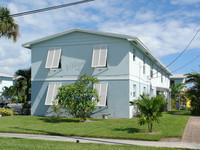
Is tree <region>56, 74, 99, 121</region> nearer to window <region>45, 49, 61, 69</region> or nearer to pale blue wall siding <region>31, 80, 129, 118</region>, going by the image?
pale blue wall siding <region>31, 80, 129, 118</region>

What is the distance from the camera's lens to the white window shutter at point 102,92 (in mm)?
18380

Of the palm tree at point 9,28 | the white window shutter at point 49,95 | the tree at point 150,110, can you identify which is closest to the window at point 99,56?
the white window shutter at point 49,95

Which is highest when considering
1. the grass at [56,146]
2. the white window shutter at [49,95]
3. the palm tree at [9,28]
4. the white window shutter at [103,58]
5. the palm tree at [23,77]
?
the palm tree at [9,28]

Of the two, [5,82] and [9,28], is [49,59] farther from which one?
[5,82]

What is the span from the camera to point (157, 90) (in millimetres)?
29438

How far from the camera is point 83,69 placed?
65.9ft

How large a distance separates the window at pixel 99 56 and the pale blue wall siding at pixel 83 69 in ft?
1.21

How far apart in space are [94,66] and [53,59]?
3698 mm

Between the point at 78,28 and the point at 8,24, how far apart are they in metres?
5.37

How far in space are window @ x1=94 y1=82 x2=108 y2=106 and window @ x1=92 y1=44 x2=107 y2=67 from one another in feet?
4.73

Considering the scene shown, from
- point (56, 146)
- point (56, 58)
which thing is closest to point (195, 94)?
point (56, 58)

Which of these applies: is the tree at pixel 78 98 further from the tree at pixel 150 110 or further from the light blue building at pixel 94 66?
the tree at pixel 150 110

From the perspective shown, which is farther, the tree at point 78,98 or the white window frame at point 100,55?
the white window frame at point 100,55

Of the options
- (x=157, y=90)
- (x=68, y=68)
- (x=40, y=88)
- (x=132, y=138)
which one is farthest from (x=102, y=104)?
(x=157, y=90)
